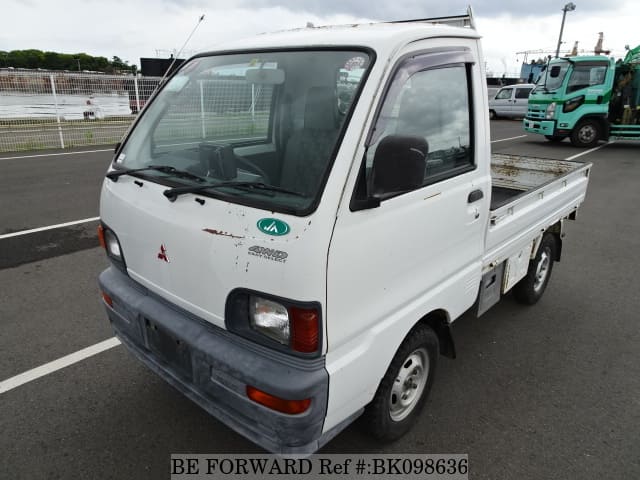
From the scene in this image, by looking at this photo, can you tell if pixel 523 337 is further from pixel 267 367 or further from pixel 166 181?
pixel 166 181

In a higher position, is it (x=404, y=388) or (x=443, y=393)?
(x=404, y=388)

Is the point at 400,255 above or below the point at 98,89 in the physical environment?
below

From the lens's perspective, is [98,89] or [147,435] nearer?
[147,435]

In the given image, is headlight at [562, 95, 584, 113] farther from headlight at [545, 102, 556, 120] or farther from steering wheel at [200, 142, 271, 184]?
steering wheel at [200, 142, 271, 184]

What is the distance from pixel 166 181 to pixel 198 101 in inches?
25.7

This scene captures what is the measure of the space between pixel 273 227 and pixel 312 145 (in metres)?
0.44

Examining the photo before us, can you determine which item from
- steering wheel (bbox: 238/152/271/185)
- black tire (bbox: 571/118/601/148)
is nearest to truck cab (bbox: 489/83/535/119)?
black tire (bbox: 571/118/601/148)

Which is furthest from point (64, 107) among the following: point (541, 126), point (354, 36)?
point (541, 126)

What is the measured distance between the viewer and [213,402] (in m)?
2.12

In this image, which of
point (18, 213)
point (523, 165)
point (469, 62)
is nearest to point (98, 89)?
point (18, 213)

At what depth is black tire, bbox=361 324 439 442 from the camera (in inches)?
92.6

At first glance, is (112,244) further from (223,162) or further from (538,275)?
(538,275)

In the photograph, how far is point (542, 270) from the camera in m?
4.33

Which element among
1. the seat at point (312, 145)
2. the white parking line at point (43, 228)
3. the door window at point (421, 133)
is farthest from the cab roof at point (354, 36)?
the white parking line at point (43, 228)
